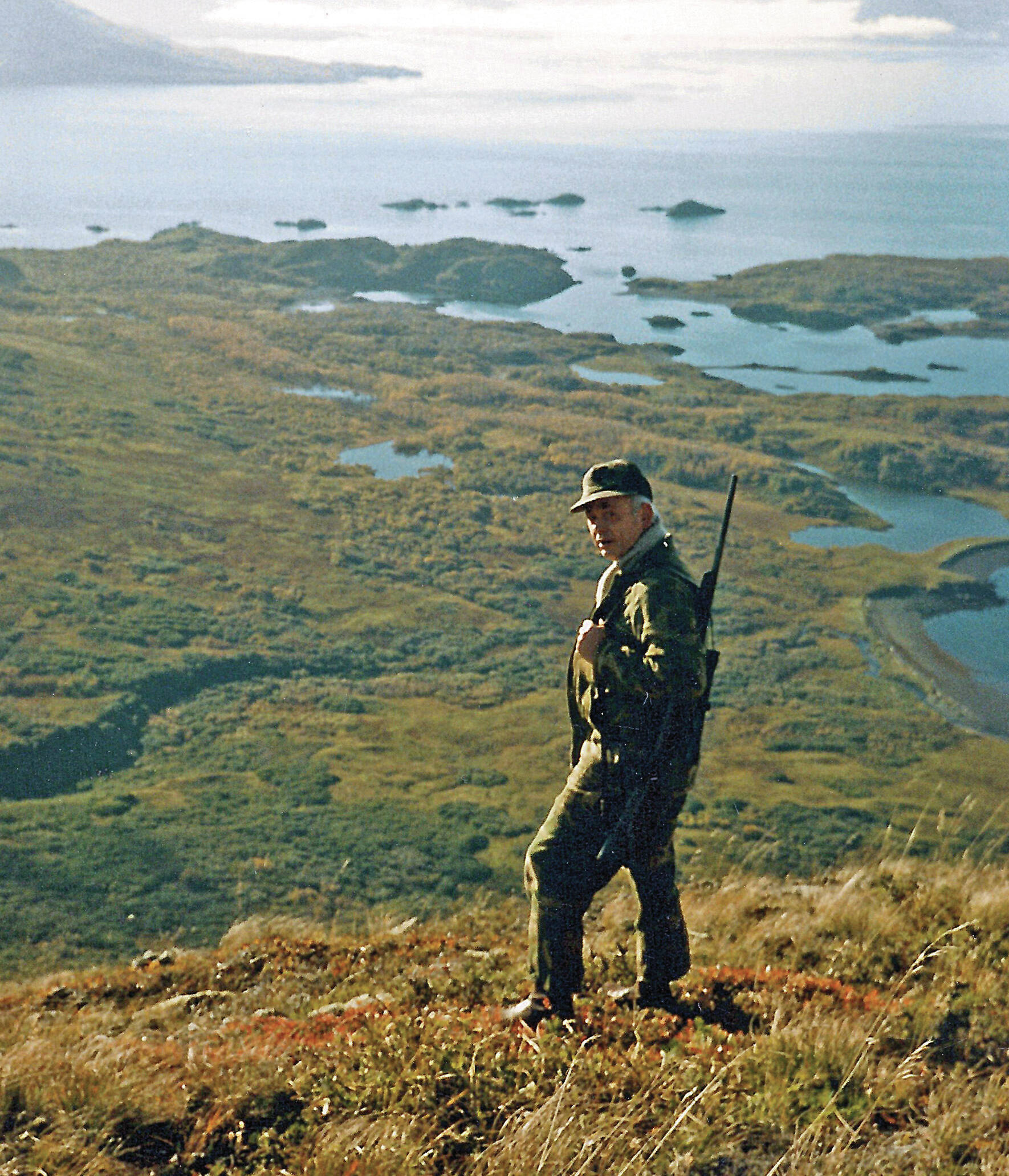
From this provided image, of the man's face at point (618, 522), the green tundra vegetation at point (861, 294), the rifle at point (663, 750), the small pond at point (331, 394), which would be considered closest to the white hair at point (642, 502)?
the man's face at point (618, 522)

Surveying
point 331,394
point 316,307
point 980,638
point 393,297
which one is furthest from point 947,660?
point 393,297

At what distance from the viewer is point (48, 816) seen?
5150 centimetres

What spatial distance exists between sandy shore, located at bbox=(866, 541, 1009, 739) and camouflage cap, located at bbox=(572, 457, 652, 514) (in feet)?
234

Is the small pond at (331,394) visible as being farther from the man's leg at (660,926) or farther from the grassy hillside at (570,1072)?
the man's leg at (660,926)

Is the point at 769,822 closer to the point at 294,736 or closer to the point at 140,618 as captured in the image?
the point at 294,736

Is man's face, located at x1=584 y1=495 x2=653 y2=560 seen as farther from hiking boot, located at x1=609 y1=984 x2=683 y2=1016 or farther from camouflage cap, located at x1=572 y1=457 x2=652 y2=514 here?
hiking boot, located at x1=609 y1=984 x2=683 y2=1016

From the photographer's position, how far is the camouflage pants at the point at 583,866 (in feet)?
18.4

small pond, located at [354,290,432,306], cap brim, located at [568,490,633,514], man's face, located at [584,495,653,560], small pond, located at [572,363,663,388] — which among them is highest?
small pond, located at [354,290,432,306]

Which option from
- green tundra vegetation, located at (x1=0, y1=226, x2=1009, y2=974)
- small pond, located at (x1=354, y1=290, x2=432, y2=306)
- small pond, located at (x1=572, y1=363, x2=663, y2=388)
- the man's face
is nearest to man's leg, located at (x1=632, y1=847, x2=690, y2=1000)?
the man's face

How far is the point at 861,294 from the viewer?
182 metres

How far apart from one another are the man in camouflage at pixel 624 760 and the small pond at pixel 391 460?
109043mm

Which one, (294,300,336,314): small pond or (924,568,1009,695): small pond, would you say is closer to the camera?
(924,568,1009,695): small pond

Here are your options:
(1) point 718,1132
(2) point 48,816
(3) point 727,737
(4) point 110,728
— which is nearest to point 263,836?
(2) point 48,816

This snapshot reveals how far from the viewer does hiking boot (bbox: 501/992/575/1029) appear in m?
5.50
